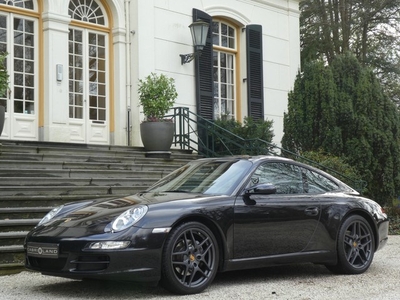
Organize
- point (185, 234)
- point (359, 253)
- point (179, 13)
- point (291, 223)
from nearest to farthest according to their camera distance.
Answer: point (185, 234) < point (291, 223) < point (359, 253) < point (179, 13)

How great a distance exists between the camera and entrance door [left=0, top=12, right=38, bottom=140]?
1374 cm

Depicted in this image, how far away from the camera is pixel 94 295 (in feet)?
19.7

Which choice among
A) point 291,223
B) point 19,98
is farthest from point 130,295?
point 19,98

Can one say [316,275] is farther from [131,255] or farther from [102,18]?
[102,18]

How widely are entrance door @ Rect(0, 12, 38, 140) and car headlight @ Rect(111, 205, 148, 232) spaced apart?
814 cm

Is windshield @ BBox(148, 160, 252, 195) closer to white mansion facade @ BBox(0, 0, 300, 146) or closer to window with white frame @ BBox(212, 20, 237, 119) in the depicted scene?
white mansion facade @ BBox(0, 0, 300, 146)

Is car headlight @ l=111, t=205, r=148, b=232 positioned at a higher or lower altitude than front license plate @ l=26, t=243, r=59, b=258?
higher

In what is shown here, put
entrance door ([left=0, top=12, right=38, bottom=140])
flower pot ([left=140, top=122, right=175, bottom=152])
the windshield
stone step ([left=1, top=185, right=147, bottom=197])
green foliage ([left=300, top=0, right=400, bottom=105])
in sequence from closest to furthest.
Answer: the windshield, stone step ([left=1, top=185, right=147, bottom=197]), entrance door ([left=0, top=12, right=38, bottom=140]), flower pot ([left=140, top=122, right=175, bottom=152]), green foliage ([left=300, top=0, right=400, bottom=105])

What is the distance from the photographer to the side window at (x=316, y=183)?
7555 millimetres

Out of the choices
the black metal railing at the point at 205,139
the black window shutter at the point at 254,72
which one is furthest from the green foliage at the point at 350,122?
the black window shutter at the point at 254,72

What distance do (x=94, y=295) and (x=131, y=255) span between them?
56cm

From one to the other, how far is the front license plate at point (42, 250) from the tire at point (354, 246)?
3167 mm

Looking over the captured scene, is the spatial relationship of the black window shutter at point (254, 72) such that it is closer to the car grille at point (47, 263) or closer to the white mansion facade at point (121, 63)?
the white mansion facade at point (121, 63)

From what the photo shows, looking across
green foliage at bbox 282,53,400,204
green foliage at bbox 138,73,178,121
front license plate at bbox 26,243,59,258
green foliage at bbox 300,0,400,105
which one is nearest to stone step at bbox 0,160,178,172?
green foliage at bbox 138,73,178,121
